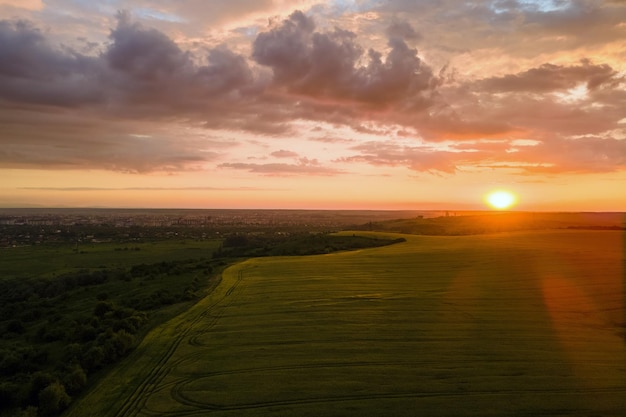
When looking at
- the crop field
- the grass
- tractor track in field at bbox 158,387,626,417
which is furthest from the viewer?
the grass

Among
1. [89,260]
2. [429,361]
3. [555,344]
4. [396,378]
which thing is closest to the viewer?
[396,378]

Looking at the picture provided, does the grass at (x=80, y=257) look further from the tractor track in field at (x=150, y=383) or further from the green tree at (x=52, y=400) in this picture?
the green tree at (x=52, y=400)

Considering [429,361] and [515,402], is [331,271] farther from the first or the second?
[515,402]

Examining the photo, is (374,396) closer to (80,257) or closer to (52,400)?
(52,400)

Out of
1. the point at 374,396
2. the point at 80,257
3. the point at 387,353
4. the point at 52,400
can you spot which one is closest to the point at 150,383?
the point at 52,400

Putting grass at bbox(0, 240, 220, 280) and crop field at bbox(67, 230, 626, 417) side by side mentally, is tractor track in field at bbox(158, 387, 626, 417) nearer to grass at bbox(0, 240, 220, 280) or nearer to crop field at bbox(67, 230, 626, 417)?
crop field at bbox(67, 230, 626, 417)

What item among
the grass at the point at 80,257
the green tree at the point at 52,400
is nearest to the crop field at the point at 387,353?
the green tree at the point at 52,400

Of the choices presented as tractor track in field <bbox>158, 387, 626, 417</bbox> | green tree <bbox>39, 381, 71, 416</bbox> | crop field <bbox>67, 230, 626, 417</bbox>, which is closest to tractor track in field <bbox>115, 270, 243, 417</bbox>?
crop field <bbox>67, 230, 626, 417</bbox>

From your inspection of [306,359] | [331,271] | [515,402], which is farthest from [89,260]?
[515,402]
